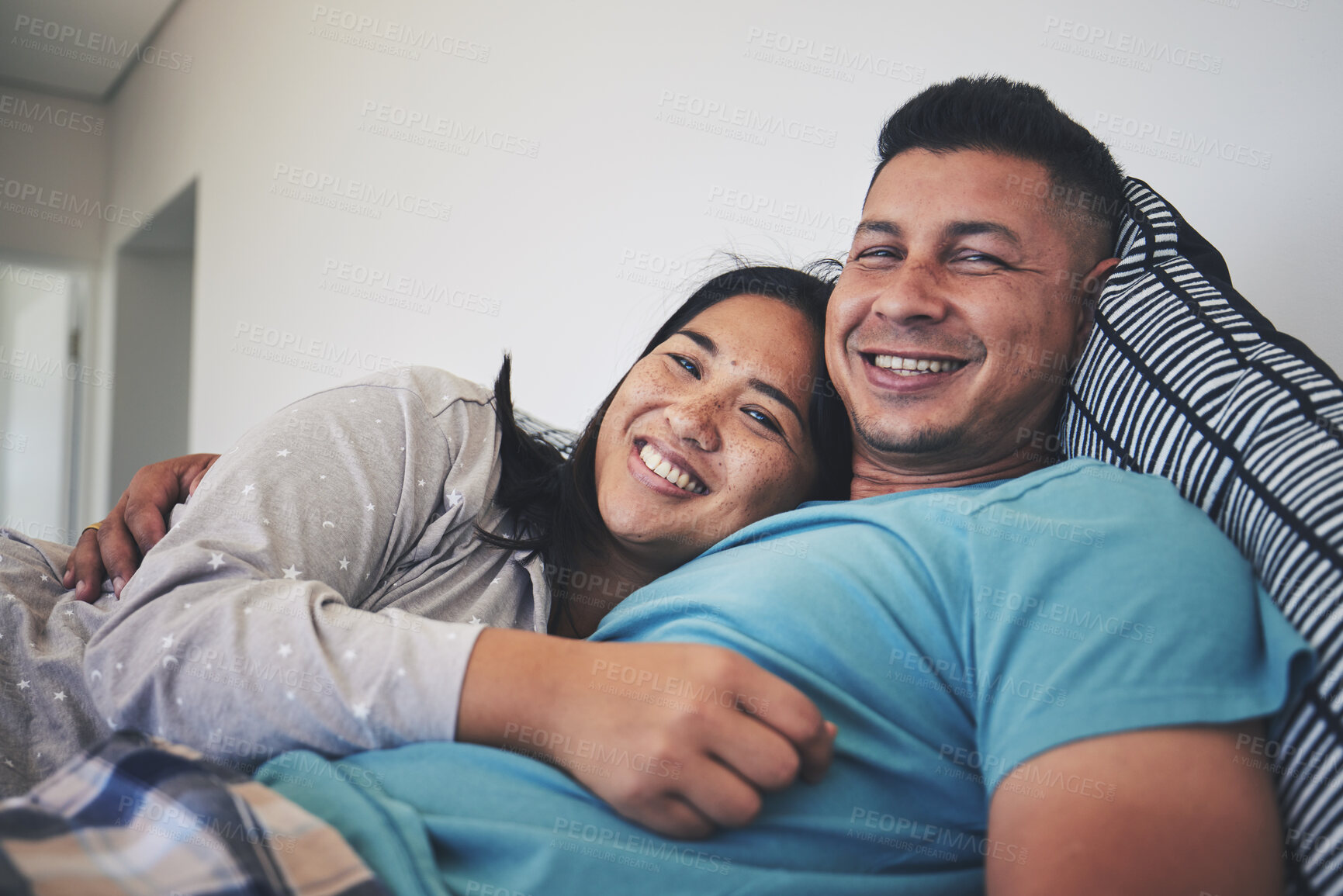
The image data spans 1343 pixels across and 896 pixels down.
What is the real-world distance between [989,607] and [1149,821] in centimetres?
22

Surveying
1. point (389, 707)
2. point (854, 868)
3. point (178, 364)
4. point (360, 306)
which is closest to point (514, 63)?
point (360, 306)

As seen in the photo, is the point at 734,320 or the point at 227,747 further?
the point at 734,320

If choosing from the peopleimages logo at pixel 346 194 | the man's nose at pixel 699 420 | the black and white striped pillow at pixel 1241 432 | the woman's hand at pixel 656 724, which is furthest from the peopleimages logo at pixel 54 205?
the black and white striped pillow at pixel 1241 432

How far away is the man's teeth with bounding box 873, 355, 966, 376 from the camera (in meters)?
1.19

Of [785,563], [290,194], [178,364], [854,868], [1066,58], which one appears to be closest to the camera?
[854,868]

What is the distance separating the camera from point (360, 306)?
3.21 metres

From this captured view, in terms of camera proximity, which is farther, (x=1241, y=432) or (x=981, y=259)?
(x=981, y=259)

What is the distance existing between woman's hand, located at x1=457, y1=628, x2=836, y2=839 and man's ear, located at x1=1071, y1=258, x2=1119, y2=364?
686 millimetres

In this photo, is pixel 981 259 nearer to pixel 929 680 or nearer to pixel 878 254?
pixel 878 254

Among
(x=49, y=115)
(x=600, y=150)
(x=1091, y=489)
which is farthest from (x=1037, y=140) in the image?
(x=49, y=115)

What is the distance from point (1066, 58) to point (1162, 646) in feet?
3.70

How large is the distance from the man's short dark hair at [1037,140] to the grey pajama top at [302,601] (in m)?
0.79

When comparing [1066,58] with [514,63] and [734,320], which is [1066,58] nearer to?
[734,320]

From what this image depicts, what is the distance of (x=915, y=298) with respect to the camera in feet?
3.89
